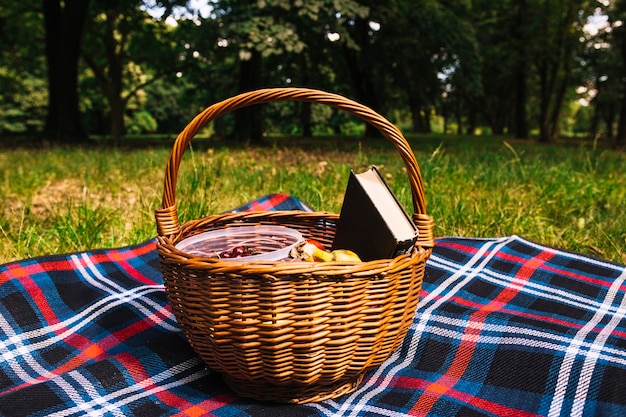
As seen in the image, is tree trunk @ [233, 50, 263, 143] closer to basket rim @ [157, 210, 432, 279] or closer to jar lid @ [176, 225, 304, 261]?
jar lid @ [176, 225, 304, 261]

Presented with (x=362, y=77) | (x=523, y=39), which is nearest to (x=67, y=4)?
(x=362, y=77)

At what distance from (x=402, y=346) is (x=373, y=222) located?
48cm

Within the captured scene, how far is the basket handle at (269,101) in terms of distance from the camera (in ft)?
4.42

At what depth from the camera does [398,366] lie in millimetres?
1571

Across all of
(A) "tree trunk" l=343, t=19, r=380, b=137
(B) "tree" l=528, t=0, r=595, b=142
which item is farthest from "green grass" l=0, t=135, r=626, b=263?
(B) "tree" l=528, t=0, r=595, b=142

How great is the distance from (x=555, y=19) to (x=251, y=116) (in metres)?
10.6

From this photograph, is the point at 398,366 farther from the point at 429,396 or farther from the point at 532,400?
the point at 532,400

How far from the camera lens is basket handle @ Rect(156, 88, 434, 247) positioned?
1347 millimetres

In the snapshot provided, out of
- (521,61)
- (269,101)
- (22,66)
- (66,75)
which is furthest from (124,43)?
(269,101)

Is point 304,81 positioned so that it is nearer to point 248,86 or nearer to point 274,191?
point 248,86

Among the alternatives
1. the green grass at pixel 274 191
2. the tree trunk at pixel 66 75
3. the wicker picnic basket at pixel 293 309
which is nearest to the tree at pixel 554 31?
the tree trunk at pixel 66 75

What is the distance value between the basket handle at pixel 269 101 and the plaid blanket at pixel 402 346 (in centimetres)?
41

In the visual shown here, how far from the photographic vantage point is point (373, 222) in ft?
4.54

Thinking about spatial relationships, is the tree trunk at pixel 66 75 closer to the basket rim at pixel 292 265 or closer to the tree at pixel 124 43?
the tree at pixel 124 43
